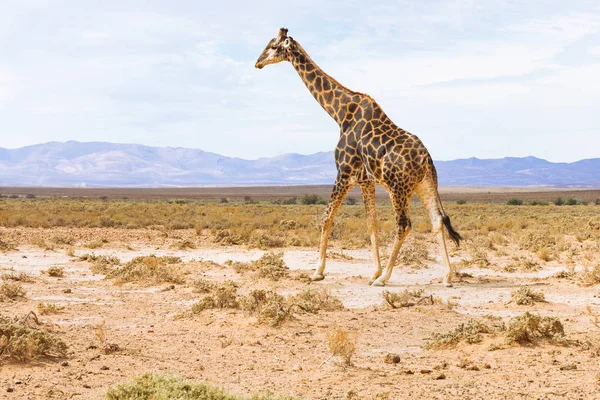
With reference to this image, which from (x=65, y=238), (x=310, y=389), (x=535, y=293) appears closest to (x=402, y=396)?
(x=310, y=389)

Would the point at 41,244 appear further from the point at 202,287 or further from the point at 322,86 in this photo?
the point at 322,86

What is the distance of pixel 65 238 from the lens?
73.8ft

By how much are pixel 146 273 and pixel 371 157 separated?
5.00 metres

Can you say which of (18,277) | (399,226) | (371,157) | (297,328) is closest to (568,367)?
(297,328)

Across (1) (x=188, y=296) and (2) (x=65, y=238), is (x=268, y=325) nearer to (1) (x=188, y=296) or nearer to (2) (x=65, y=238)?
(1) (x=188, y=296)

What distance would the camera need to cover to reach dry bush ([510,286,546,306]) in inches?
463

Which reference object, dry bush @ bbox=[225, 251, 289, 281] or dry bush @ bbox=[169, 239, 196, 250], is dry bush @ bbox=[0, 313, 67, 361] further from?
dry bush @ bbox=[169, 239, 196, 250]

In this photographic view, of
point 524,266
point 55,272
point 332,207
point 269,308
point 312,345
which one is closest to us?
point 312,345

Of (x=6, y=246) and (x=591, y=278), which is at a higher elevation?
(x=6, y=246)

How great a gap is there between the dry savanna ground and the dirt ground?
28 mm

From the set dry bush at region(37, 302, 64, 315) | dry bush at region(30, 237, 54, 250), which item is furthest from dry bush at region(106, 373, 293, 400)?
dry bush at region(30, 237, 54, 250)

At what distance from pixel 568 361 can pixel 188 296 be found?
693 cm

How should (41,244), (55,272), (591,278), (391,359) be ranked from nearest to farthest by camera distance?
(391,359)
(591,278)
(55,272)
(41,244)

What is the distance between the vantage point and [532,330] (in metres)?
8.76
